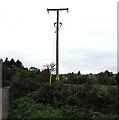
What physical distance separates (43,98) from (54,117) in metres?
1.49

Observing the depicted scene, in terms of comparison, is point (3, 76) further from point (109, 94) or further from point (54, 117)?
point (109, 94)

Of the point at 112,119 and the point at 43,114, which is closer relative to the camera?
the point at 112,119

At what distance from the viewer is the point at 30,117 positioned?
5.62m

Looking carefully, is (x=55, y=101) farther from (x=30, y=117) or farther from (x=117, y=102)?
(x=117, y=102)

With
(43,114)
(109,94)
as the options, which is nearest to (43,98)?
(43,114)

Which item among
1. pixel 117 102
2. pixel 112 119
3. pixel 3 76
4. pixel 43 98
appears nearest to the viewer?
pixel 112 119

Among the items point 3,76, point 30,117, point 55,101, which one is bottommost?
point 30,117

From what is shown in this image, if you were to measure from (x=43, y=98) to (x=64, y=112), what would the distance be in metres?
1.48

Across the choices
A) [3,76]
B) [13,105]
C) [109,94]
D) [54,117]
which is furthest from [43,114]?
[3,76]

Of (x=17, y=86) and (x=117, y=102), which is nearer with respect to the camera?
(x=117, y=102)

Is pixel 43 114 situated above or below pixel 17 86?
below

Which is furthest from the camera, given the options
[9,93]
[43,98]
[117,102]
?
[9,93]

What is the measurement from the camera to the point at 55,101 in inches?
258

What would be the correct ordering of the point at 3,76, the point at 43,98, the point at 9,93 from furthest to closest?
1. the point at 3,76
2. the point at 9,93
3. the point at 43,98
